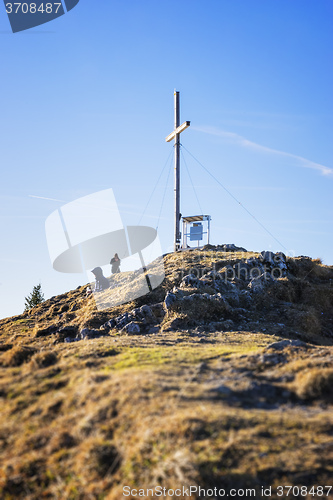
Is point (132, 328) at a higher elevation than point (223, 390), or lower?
higher

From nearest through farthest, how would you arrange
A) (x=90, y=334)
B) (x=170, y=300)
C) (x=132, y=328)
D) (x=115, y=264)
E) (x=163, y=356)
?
(x=163, y=356) → (x=90, y=334) → (x=132, y=328) → (x=170, y=300) → (x=115, y=264)

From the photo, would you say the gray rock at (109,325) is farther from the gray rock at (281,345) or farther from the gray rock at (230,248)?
the gray rock at (230,248)

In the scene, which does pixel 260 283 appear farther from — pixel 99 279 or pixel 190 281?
pixel 99 279

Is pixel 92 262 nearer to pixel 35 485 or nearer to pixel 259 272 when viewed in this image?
pixel 259 272

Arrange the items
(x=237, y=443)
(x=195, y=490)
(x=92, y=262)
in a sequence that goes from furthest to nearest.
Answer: (x=92, y=262)
(x=237, y=443)
(x=195, y=490)

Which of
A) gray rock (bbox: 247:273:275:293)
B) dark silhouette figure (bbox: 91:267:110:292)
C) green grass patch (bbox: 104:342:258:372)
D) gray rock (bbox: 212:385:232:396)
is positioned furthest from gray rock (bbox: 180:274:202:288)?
gray rock (bbox: 212:385:232:396)

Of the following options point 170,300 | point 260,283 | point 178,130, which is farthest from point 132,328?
point 178,130

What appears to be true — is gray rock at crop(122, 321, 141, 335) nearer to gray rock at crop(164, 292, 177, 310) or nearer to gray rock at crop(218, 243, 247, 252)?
gray rock at crop(164, 292, 177, 310)

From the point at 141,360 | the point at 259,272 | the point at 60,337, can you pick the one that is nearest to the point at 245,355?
the point at 141,360

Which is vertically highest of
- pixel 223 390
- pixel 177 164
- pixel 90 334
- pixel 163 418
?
pixel 177 164

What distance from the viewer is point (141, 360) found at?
8789 millimetres

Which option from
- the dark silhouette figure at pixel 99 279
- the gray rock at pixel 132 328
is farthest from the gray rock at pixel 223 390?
the dark silhouette figure at pixel 99 279

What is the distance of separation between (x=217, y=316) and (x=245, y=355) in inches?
241

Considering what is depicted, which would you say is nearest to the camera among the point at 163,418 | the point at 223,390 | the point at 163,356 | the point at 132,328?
the point at 163,418
